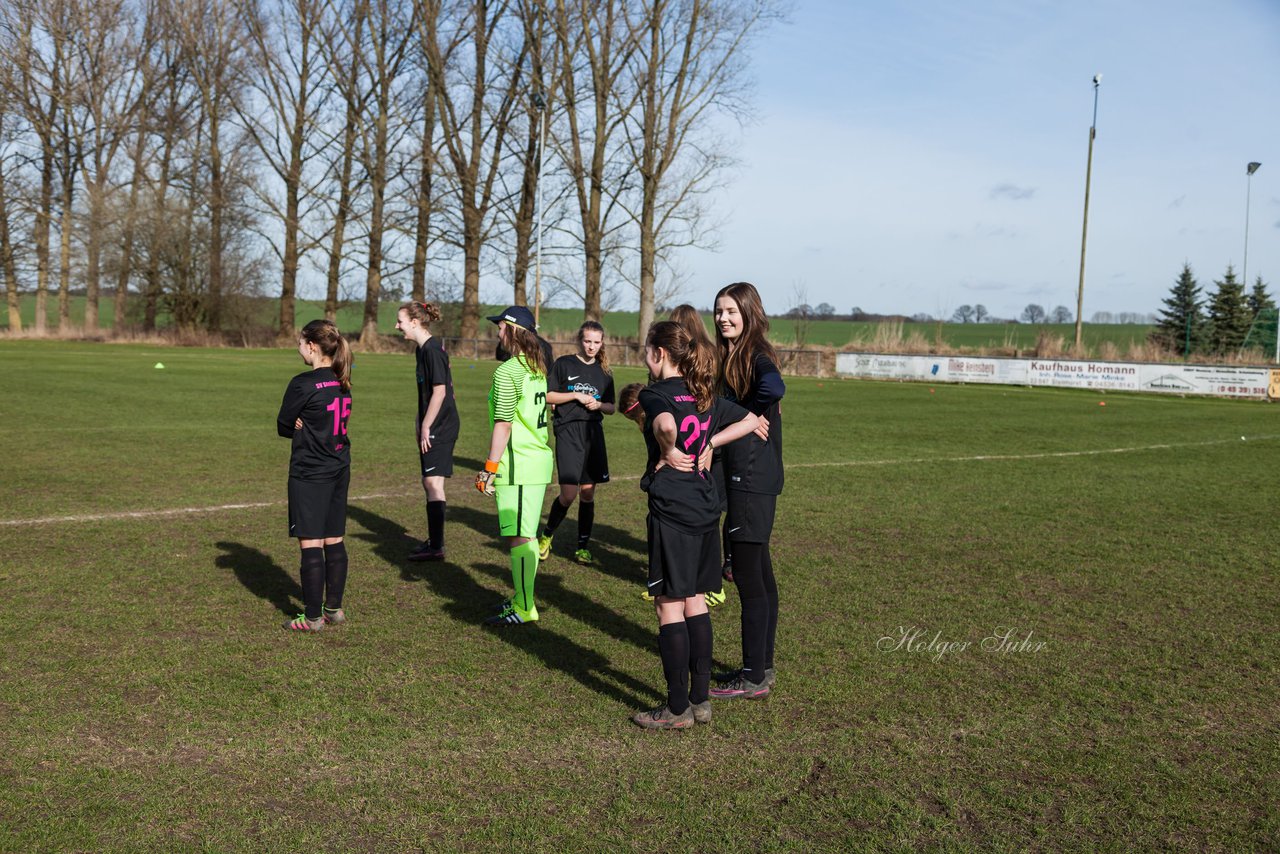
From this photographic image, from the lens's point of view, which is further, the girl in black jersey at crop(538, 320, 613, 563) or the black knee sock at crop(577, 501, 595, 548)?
the black knee sock at crop(577, 501, 595, 548)

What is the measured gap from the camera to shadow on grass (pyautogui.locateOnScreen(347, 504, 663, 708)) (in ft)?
15.8

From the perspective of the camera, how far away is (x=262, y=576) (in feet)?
22.0

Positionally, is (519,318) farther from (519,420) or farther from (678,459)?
(678,459)

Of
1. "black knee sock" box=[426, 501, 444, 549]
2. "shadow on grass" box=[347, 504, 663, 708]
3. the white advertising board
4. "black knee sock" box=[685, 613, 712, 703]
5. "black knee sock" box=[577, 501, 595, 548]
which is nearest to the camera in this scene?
Result: "black knee sock" box=[685, 613, 712, 703]

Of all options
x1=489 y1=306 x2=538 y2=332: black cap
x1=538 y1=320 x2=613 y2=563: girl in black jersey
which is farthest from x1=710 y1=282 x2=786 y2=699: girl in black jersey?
x1=538 y1=320 x2=613 y2=563: girl in black jersey

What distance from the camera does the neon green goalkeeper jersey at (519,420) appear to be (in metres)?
5.71

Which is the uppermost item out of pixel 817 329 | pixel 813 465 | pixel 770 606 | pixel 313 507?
pixel 817 329

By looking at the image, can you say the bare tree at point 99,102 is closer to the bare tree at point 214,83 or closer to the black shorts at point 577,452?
the bare tree at point 214,83

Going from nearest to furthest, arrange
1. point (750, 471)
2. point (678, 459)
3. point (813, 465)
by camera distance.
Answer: point (678, 459) → point (750, 471) → point (813, 465)

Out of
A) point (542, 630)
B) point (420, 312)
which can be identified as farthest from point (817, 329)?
Result: point (542, 630)

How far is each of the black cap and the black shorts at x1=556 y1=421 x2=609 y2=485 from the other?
56.3 inches

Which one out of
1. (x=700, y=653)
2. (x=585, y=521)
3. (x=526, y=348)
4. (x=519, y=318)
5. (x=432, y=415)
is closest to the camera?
(x=700, y=653)

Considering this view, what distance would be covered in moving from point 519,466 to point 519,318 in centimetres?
90

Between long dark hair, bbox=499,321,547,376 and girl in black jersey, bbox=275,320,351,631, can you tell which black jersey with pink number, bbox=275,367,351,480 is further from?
long dark hair, bbox=499,321,547,376
